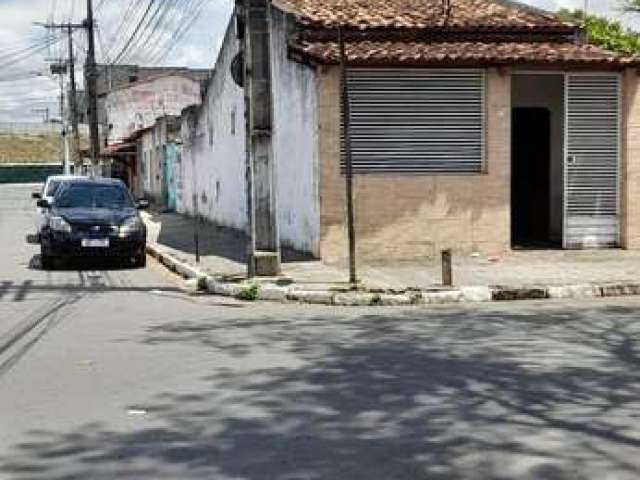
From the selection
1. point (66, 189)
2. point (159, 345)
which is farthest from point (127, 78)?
point (159, 345)

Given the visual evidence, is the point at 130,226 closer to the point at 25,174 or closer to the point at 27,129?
the point at 25,174

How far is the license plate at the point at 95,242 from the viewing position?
18.1 meters

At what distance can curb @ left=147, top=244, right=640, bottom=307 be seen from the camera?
44.6 ft

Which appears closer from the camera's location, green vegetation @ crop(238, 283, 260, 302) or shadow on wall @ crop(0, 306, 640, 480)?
shadow on wall @ crop(0, 306, 640, 480)

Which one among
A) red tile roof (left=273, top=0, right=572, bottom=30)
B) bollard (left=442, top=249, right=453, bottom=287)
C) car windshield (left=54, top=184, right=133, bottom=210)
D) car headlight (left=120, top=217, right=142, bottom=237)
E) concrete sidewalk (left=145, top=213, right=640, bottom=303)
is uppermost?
red tile roof (left=273, top=0, right=572, bottom=30)

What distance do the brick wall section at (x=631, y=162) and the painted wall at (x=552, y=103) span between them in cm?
180

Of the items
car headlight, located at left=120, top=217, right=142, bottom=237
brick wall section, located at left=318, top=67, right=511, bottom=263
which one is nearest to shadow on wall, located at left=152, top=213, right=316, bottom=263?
A: brick wall section, located at left=318, top=67, right=511, bottom=263

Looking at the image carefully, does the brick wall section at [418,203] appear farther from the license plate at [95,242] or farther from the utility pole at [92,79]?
the utility pole at [92,79]

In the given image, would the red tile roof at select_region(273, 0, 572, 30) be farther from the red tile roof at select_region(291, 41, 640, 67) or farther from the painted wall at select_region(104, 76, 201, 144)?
the painted wall at select_region(104, 76, 201, 144)

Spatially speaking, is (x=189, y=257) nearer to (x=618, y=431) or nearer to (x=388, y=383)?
(x=388, y=383)

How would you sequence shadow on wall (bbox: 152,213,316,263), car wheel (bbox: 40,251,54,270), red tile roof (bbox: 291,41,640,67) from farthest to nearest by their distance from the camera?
shadow on wall (bbox: 152,213,316,263), car wheel (bbox: 40,251,54,270), red tile roof (bbox: 291,41,640,67)

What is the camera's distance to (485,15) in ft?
66.7

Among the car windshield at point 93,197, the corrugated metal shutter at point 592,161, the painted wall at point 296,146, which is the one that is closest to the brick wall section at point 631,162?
the corrugated metal shutter at point 592,161

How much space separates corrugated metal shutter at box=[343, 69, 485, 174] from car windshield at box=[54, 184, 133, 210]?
4905mm
